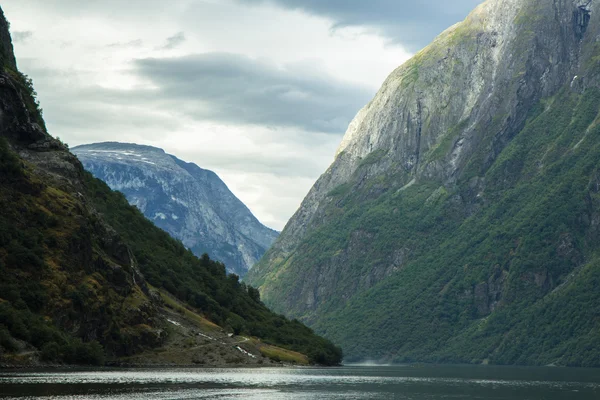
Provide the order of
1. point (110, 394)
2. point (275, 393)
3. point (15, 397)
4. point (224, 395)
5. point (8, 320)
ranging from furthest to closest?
point (8, 320)
point (275, 393)
point (224, 395)
point (110, 394)
point (15, 397)

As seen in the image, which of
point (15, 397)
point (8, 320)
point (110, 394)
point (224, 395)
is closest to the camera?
point (15, 397)

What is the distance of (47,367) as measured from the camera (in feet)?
655

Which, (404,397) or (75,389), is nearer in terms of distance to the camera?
(75,389)

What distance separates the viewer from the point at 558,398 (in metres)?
185

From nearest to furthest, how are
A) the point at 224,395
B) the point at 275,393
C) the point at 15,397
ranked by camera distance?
the point at 15,397, the point at 224,395, the point at 275,393

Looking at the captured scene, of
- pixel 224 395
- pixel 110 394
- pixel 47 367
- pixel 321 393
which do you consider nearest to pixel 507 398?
pixel 321 393

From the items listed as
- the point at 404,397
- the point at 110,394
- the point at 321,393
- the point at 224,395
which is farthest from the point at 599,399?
the point at 110,394

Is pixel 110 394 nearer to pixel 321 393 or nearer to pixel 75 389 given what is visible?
pixel 75 389

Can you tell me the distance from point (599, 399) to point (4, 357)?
393 ft

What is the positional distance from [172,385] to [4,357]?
119ft

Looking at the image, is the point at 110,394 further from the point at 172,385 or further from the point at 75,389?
the point at 172,385

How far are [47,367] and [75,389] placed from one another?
50493 mm

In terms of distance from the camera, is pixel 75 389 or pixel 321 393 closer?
pixel 75 389

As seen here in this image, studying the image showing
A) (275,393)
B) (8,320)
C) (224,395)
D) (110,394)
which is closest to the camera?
(110,394)
